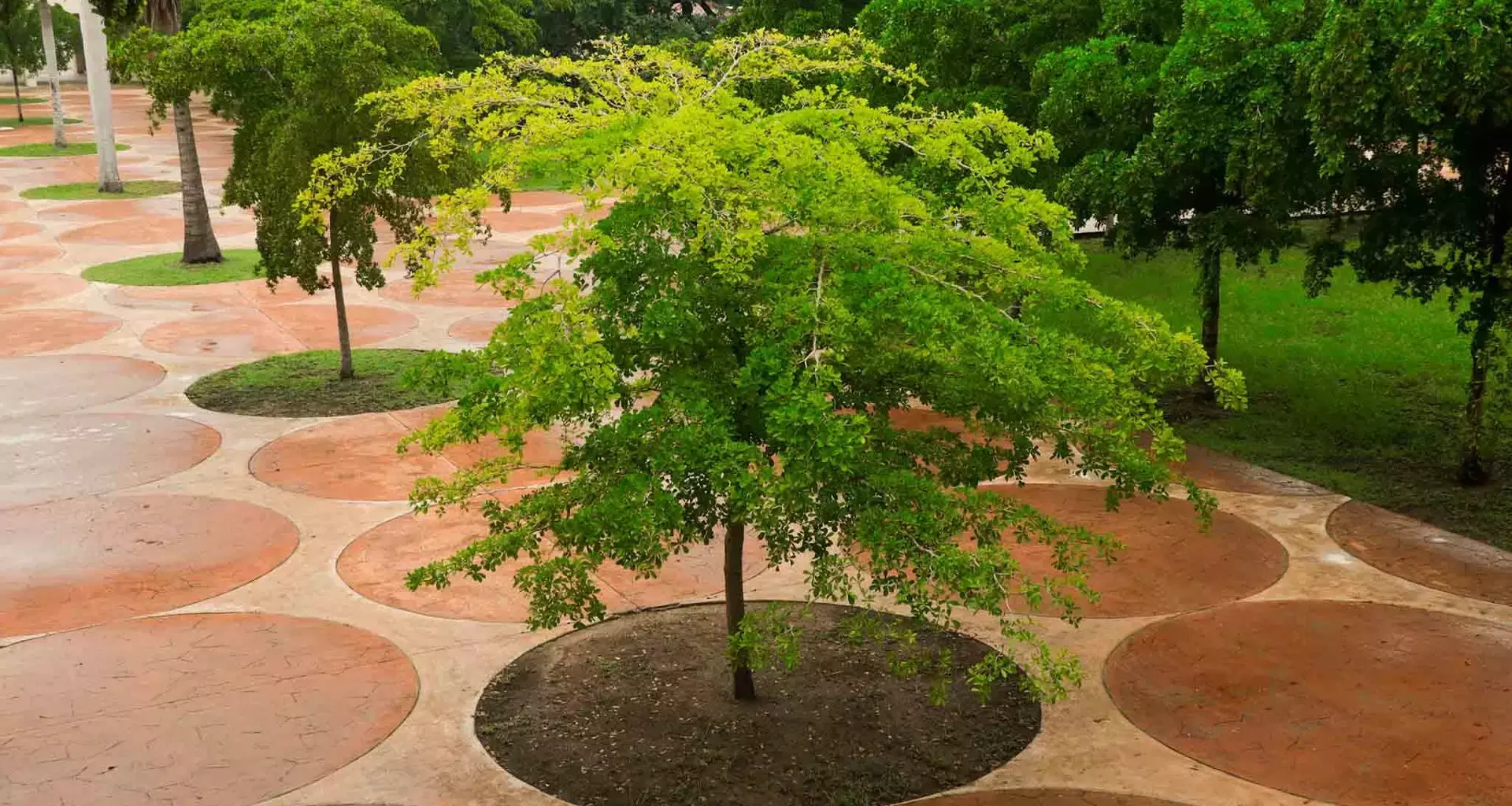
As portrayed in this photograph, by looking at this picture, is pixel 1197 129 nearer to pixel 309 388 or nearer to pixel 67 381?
pixel 309 388

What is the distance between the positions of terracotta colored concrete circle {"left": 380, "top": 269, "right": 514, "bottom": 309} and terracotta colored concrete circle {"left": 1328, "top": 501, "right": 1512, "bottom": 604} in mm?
11909

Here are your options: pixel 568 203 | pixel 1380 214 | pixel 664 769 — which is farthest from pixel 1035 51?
pixel 568 203

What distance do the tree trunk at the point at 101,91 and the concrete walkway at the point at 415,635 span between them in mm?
13846

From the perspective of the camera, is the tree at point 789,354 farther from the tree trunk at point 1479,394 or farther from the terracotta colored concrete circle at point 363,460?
the terracotta colored concrete circle at point 363,460

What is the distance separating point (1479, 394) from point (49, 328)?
54.2 ft

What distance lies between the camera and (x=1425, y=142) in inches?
463

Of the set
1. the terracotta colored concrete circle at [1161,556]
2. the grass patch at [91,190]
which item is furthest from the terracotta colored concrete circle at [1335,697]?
the grass patch at [91,190]

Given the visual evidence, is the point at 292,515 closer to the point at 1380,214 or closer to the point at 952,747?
the point at 952,747

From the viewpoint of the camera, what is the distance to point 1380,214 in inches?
469

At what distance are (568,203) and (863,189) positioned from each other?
24821 millimetres

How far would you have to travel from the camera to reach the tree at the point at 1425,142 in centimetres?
985

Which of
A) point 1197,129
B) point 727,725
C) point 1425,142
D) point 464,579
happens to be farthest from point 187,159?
point 1425,142

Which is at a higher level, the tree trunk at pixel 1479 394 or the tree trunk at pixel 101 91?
the tree trunk at pixel 101 91

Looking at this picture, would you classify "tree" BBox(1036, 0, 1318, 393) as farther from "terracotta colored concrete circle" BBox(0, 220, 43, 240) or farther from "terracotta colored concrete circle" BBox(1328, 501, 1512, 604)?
"terracotta colored concrete circle" BBox(0, 220, 43, 240)
